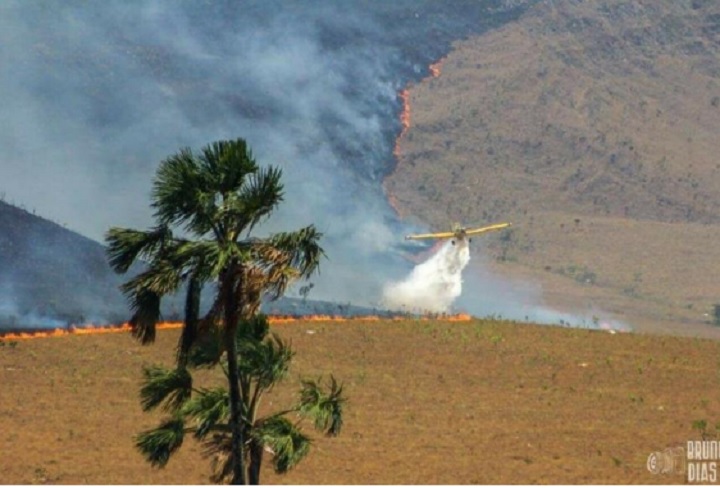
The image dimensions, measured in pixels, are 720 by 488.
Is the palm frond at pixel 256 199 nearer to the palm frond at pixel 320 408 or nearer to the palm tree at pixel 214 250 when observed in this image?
the palm tree at pixel 214 250

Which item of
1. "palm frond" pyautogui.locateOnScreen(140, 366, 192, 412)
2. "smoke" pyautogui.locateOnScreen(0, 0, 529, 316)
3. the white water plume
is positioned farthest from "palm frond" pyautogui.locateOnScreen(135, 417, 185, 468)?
"smoke" pyautogui.locateOnScreen(0, 0, 529, 316)

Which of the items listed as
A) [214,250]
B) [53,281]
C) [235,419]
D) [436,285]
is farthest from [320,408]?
[436,285]

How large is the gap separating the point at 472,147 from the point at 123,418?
95503 mm

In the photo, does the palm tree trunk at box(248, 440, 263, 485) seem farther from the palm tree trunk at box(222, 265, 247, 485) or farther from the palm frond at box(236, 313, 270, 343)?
the palm frond at box(236, 313, 270, 343)

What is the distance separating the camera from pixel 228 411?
3141 centimetres

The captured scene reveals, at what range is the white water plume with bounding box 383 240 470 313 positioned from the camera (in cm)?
8350

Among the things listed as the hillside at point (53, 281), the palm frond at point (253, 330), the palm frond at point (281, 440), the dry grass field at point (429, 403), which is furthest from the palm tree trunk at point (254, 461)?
the hillside at point (53, 281)

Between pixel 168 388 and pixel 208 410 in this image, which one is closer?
pixel 208 410

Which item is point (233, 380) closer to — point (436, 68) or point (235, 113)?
point (235, 113)

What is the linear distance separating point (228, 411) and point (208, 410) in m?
0.39

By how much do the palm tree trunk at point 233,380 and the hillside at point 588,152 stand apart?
8123 centimetres

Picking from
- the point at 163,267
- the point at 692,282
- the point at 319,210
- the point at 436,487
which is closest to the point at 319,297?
the point at 319,210

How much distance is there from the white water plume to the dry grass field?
18691 millimetres

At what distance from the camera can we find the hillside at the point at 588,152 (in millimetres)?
125500
